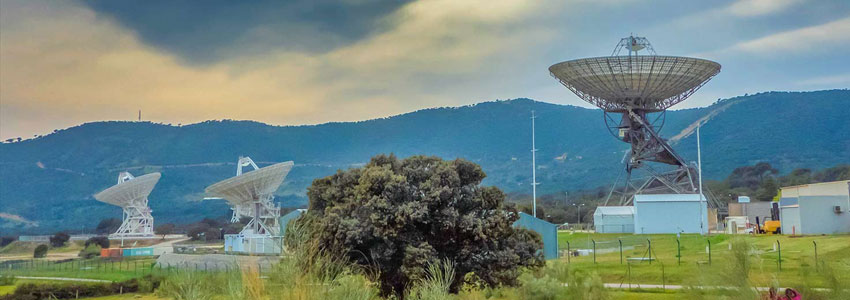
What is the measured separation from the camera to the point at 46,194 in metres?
167

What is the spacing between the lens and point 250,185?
57938mm

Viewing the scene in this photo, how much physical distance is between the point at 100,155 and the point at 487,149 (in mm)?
89327

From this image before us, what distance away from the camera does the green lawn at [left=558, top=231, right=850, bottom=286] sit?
1677 cm

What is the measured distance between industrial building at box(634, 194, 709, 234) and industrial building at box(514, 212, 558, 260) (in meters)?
20.5

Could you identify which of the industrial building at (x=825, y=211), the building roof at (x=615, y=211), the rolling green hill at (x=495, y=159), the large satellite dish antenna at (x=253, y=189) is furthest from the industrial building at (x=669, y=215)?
the rolling green hill at (x=495, y=159)

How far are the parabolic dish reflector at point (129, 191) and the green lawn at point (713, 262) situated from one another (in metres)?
41.6

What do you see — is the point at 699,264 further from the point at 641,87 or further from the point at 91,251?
the point at 91,251

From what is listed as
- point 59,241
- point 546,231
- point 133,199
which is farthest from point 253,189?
point 59,241

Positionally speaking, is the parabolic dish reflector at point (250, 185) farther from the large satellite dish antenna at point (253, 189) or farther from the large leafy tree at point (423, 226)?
the large leafy tree at point (423, 226)

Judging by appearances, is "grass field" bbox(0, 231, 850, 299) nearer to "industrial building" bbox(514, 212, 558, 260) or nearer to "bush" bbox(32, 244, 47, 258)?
"industrial building" bbox(514, 212, 558, 260)

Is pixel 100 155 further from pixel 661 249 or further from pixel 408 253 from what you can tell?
pixel 408 253

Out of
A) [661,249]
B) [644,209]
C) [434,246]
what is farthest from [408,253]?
[644,209]

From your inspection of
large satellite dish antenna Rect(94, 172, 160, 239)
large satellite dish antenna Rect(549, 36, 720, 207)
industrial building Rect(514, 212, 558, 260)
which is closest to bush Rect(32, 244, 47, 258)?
large satellite dish antenna Rect(94, 172, 160, 239)

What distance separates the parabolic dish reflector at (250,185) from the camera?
184 ft
